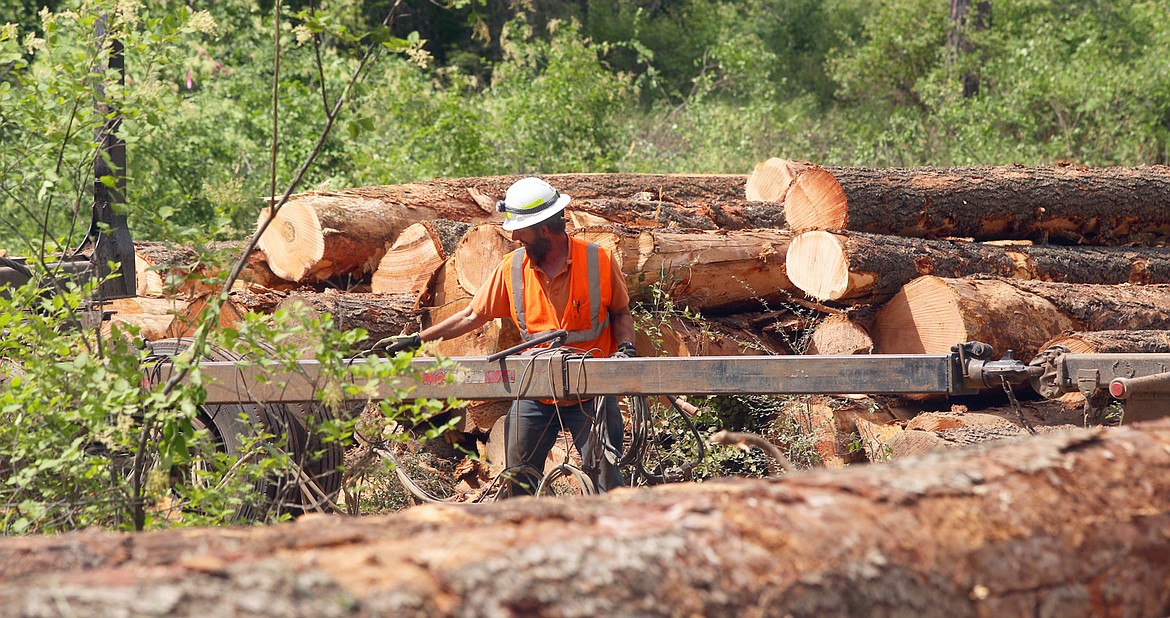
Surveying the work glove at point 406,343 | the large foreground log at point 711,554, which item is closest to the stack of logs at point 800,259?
the work glove at point 406,343

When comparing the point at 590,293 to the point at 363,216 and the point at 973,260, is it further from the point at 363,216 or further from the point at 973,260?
the point at 973,260

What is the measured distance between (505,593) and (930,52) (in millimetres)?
18141

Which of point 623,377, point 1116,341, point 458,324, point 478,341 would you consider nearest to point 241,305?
point 478,341

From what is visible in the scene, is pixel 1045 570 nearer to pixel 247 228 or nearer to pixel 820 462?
pixel 820 462

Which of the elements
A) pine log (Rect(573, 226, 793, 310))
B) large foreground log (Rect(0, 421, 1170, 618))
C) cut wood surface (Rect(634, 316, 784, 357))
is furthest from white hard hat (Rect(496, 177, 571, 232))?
large foreground log (Rect(0, 421, 1170, 618))

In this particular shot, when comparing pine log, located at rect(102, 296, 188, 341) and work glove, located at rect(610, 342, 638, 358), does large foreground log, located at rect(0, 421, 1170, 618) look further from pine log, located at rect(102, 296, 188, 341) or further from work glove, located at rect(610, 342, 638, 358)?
pine log, located at rect(102, 296, 188, 341)

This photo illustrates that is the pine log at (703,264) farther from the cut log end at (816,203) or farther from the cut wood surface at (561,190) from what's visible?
the cut wood surface at (561,190)

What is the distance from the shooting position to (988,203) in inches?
304

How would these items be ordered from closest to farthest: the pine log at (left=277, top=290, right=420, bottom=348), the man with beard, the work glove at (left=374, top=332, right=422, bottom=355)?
1. the work glove at (left=374, top=332, right=422, bottom=355)
2. the man with beard
3. the pine log at (left=277, top=290, right=420, bottom=348)

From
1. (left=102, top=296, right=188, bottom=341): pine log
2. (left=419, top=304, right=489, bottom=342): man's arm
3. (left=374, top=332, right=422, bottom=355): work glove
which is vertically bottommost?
(left=102, top=296, right=188, bottom=341): pine log

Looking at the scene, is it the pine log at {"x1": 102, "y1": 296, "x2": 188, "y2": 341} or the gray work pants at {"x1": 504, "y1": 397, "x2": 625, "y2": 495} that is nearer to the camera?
the gray work pants at {"x1": 504, "y1": 397, "x2": 625, "y2": 495}

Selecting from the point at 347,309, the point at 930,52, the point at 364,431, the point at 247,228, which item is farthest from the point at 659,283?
the point at 930,52

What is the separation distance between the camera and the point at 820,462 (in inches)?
242

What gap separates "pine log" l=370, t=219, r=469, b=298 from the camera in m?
6.80
